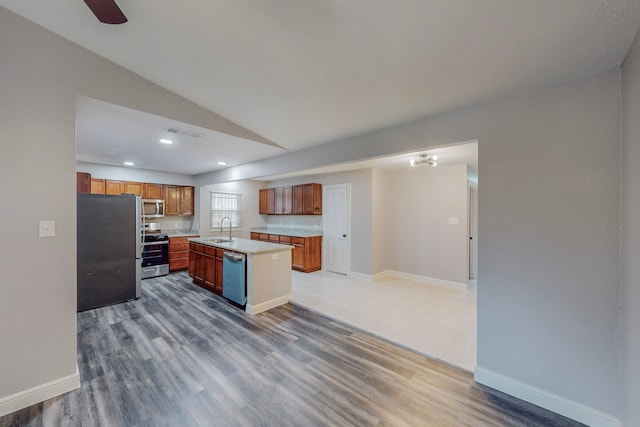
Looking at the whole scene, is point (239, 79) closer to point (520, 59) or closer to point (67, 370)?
point (520, 59)

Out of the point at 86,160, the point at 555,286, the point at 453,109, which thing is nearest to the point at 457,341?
the point at 555,286

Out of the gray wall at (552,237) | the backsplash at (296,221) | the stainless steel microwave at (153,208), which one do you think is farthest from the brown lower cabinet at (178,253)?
the gray wall at (552,237)

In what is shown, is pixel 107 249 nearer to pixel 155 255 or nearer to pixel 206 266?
pixel 206 266

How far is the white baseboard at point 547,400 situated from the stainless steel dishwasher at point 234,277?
2912 mm

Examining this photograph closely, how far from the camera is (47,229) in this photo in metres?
2.03

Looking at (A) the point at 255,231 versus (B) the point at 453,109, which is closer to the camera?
(B) the point at 453,109

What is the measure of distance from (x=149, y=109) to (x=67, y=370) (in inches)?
96.7

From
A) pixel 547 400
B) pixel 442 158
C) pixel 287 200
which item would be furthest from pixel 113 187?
pixel 547 400

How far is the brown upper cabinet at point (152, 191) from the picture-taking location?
→ 19.4 ft

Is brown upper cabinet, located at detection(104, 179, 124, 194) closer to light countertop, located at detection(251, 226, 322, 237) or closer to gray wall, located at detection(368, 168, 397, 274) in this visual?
light countertop, located at detection(251, 226, 322, 237)

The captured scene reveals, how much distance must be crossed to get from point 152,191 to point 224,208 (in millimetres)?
1728

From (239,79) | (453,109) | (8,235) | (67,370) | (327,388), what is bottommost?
(327,388)

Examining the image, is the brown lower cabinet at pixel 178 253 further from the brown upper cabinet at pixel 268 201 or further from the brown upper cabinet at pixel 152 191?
the brown upper cabinet at pixel 268 201

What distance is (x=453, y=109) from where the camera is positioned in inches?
94.3
